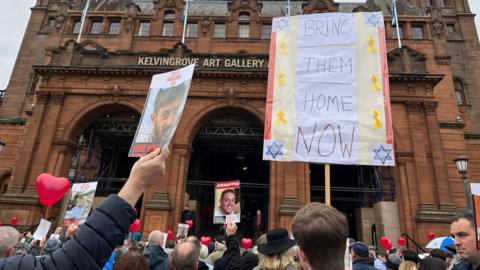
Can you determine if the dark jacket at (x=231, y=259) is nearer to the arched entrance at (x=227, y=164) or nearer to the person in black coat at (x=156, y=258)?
the person in black coat at (x=156, y=258)

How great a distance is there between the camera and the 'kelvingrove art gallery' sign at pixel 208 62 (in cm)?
2173

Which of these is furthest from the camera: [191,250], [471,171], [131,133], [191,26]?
[191,26]

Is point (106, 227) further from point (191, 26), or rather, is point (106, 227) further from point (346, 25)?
point (191, 26)

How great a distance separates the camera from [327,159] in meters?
5.70

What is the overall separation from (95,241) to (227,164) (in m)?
30.4

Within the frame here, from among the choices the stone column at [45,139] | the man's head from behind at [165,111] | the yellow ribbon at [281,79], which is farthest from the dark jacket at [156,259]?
the stone column at [45,139]

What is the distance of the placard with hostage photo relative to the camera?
1496cm

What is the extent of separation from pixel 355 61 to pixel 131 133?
64.8 feet

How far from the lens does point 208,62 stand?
869 inches

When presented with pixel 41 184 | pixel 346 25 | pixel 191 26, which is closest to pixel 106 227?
pixel 41 184

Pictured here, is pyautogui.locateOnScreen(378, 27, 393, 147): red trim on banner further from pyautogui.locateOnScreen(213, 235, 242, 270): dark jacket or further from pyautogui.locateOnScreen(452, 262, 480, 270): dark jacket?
pyautogui.locateOnScreen(213, 235, 242, 270): dark jacket

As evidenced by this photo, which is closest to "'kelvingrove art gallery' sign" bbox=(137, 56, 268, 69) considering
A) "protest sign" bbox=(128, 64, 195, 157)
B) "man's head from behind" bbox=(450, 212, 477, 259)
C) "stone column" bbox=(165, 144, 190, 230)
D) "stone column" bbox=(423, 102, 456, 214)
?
"stone column" bbox=(165, 144, 190, 230)

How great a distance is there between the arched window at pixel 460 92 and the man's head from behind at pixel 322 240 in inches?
1376

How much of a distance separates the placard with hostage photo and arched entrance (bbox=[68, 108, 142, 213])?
27.5ft
